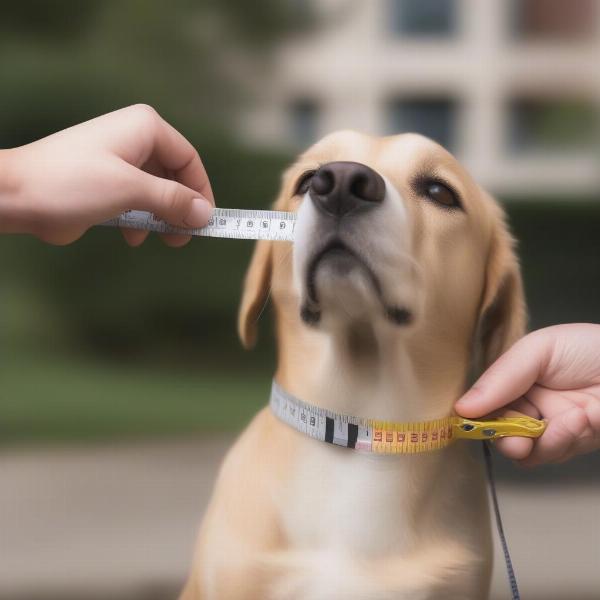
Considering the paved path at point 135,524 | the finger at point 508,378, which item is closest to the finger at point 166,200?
the finger at point 508,378

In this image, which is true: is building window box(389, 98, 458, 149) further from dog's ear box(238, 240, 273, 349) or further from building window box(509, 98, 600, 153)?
dog's ear box(238, 240, 273, 349)

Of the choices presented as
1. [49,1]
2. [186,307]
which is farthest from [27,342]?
[49,1]

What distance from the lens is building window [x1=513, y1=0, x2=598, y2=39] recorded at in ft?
8.50

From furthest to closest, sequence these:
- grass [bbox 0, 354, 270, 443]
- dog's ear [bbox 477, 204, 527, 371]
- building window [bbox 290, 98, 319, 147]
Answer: building window [bbox 290, 98, 319, 147]
grass [bbox 0, 354, 270, 443]
dog's ear [bbox 477, 204, 527, 371]

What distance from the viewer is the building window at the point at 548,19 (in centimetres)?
259

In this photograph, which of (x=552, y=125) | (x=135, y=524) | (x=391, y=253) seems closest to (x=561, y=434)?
(x=391, y=253)

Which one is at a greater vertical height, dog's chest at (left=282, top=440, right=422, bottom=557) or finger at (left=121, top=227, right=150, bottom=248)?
finger at (left=121, top=227, right=150, bottom=248)

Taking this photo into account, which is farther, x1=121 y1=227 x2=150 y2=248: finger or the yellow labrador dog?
x1=121 y1=227 x2=150 y2=248: finger

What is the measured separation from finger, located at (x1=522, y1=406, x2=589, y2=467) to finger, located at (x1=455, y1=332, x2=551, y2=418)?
52 millimetres

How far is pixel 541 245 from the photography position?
265 centimetres

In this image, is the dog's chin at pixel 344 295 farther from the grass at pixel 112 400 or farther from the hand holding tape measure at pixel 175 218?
the grass at pixel 112 400

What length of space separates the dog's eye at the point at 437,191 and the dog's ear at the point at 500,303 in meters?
0.10

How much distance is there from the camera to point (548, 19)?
259cm

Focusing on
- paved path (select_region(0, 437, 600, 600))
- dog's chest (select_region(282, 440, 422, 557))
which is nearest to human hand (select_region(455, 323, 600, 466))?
dog's chest (select_region(282, 440, 422, 557))
